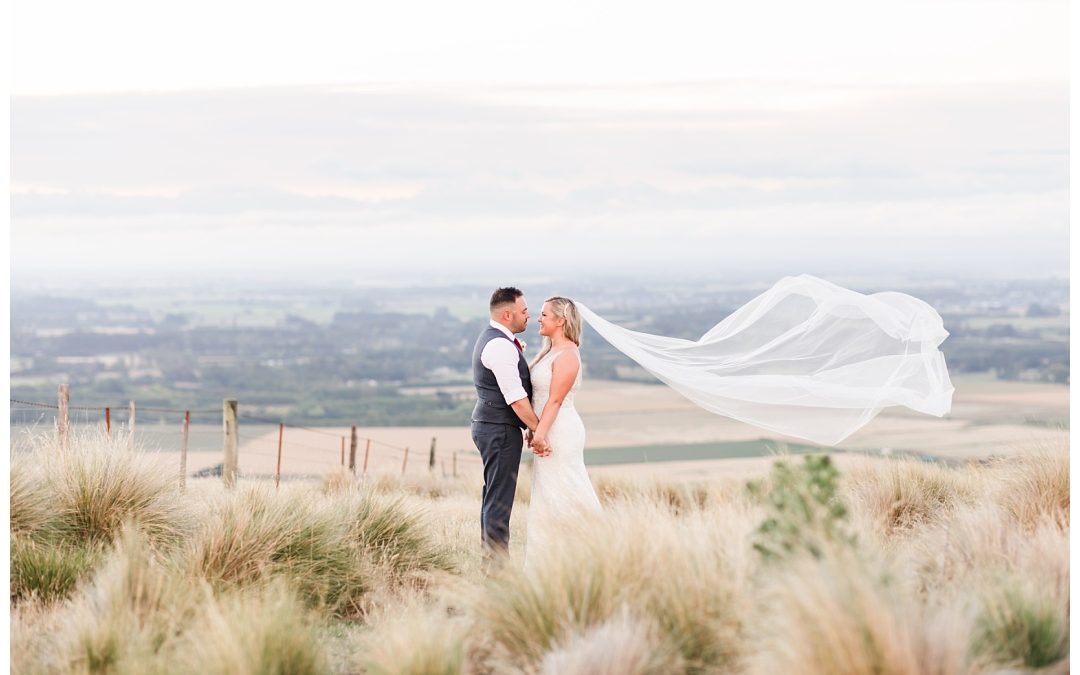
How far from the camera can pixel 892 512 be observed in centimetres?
963

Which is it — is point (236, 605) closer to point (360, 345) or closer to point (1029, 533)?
point (1029, 533)

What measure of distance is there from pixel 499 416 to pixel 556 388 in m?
0.47

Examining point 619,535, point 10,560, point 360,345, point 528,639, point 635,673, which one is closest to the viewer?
point 635,673

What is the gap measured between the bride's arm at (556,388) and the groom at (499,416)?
0.08 meters

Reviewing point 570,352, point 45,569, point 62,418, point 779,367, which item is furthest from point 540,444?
point 62,418

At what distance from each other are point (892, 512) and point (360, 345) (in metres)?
170

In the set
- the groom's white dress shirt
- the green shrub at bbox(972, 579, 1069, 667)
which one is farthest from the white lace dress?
the green shrub at bbox(972, 579, 1069, 667)

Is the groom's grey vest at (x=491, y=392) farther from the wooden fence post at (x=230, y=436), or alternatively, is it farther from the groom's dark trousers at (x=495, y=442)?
the wooden fence post at (x=230, y=436)

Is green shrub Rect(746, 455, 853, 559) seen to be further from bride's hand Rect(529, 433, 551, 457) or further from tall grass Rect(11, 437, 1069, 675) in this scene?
bride's hand Rect(529, 433, 551, 457)

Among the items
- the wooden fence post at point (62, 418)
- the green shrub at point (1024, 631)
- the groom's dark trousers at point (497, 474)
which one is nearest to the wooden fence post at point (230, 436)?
the wooden fence post at point (62, 418)

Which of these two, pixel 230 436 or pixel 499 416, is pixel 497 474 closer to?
pixel 499 416

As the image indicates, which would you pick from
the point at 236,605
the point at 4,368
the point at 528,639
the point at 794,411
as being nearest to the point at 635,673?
the point at 528,639

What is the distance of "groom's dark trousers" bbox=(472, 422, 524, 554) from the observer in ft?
27.0

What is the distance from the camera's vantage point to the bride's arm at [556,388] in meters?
8.09
